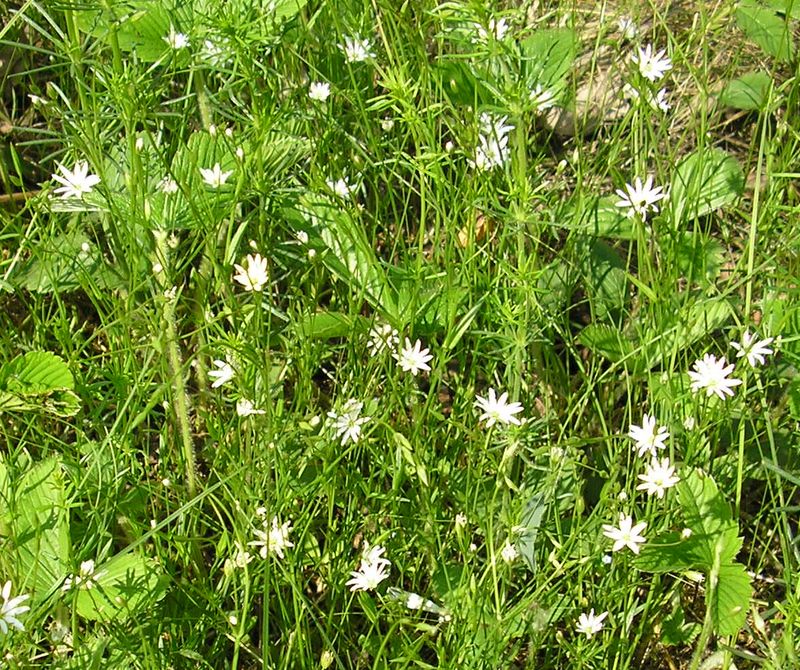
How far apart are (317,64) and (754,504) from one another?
1.27 m

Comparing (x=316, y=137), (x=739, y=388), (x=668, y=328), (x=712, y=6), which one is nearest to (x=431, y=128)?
(x=316, y=137)

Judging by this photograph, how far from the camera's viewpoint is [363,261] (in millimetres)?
1909

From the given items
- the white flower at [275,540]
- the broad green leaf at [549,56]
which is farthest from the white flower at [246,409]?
the broad green leaf at [549,56]

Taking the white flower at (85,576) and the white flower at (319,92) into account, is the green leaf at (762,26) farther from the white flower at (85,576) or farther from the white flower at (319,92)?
the white flower at (85,576)

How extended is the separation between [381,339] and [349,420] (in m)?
0.14

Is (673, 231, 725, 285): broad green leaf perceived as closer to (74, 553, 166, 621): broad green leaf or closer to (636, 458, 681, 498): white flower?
(636, 458, 681, 498): white flower

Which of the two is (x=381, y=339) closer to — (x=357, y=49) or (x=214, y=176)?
(x=214, y=176)

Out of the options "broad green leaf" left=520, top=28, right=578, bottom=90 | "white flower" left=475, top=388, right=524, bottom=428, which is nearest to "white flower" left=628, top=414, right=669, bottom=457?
"white flower" left=475, top=388, right=524, bottom=428

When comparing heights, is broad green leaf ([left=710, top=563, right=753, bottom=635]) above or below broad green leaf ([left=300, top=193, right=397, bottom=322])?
below

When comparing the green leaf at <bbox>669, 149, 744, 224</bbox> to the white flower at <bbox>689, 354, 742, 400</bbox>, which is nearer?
the white flower at <bbox>689, 354, 742, 400</bbox>

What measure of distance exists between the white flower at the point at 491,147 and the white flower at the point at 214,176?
0.45m

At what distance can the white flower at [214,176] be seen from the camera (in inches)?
72.2

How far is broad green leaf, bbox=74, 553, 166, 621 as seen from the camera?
1592 mm

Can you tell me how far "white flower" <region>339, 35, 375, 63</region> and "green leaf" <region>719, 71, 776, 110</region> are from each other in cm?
83
